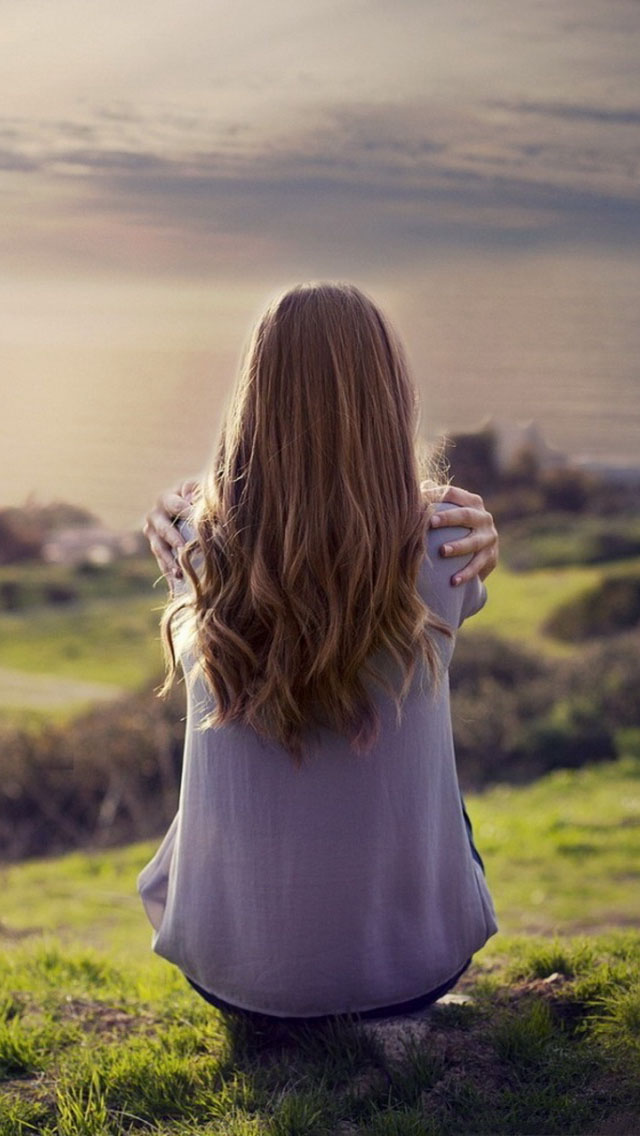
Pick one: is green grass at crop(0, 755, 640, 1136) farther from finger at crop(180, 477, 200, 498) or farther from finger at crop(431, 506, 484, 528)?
finger at crop(180, 477, 200, 498)

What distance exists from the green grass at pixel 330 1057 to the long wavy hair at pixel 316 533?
1.85 feet

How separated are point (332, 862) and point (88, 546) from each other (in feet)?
24.4

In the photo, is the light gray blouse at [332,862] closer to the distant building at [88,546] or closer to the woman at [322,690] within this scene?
the woman at [322,690]

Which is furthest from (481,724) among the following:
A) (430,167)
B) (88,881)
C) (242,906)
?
(242,906)

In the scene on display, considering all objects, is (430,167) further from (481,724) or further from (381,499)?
(381,499)

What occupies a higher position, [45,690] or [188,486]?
[188,486]

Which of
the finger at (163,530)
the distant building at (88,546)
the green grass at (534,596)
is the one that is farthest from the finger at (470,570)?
the distant building at (88,546)

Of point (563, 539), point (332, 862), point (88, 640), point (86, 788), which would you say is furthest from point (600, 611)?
point (332, 862)

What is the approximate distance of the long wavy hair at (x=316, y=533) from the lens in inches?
61.3

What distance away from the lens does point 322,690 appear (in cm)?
159

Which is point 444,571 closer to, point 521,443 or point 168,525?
point 168,525

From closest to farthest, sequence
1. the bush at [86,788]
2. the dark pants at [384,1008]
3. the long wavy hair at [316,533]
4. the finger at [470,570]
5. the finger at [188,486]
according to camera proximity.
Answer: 1. the long wavy hair at [316,533]
2. the finger at [470,570]
3. the dark pants at [384,1008]
4. the finger at [188,486]
5. the bush at [86,788]

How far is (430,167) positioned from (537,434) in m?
2.39

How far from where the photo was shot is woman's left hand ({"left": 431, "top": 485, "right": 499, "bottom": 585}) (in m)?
1.64
